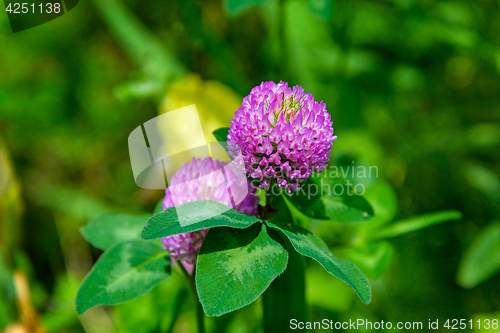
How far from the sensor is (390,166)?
199cm

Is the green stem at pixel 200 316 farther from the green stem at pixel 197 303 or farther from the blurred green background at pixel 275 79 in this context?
the blurred green background at pixel 275 79

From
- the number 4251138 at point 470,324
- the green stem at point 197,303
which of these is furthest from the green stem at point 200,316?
the number 4251138 at point 470,324

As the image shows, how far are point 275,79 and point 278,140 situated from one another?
1.33m

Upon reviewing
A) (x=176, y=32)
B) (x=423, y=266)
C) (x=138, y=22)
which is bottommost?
(x=423, y=266)

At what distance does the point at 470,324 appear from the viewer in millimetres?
1557

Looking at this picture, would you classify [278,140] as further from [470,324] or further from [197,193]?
[470,324]

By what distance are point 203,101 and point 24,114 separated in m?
1.01

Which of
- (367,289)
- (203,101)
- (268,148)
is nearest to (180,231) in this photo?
(268,148)

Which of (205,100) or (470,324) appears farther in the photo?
(205,100)

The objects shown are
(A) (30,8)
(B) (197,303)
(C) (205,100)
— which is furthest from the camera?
(A) (30,8)

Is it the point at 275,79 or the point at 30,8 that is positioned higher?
the point at 30,8

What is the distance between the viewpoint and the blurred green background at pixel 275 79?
1.66 metres

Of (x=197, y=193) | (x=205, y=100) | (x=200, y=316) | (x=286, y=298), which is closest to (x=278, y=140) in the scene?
(x=197, y=193)

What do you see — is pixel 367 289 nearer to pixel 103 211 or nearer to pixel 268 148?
pixel 268 148
